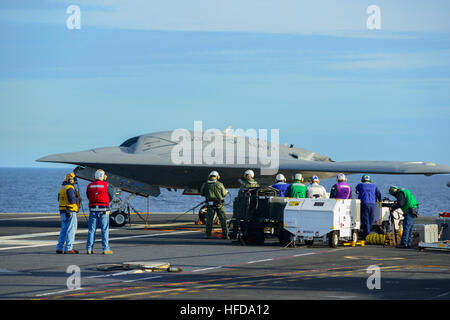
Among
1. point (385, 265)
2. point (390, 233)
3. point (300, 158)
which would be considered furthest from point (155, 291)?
point (300, 158)

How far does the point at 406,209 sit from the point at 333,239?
7.78 ft

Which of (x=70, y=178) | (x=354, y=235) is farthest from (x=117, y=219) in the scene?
(x=354, y=235)

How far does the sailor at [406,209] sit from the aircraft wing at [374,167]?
8.38m

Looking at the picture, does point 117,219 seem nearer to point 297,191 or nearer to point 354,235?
point 297,191

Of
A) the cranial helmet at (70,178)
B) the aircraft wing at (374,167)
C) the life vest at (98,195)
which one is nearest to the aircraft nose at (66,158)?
the aircraft wing at (374,167)

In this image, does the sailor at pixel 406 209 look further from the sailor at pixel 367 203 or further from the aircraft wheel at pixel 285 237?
the aircraft wheel at pixel 285 237

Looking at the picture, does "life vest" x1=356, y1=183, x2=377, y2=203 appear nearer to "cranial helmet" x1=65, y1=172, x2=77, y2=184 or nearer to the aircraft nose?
"cranial helmet" x1=65, y1=172, x2=77, y2=184

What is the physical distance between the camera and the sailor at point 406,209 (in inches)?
784

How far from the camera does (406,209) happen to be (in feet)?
65.6

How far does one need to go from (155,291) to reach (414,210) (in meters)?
10.6
